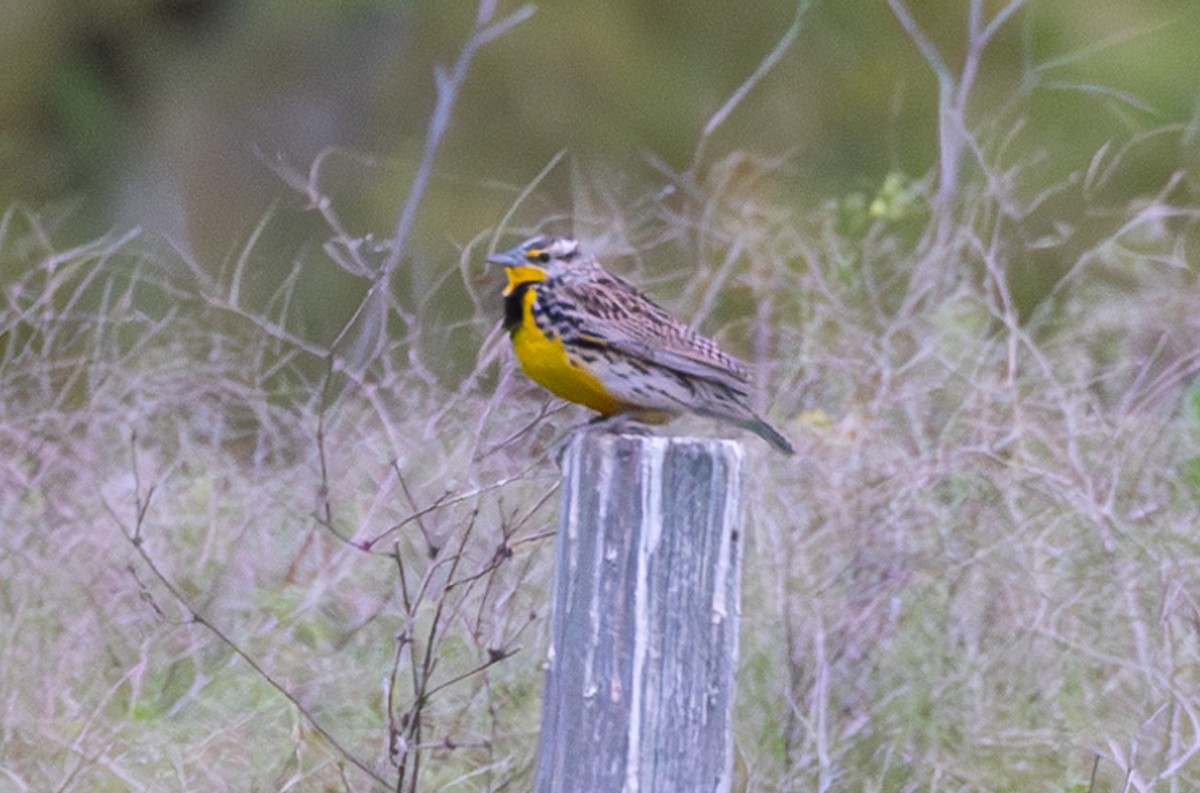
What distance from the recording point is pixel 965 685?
510 cm

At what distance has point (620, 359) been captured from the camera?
166 inches

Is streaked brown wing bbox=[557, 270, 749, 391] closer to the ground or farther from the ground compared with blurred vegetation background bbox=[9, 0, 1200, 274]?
closer to the ground

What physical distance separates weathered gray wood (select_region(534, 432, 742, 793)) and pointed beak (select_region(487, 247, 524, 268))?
46.8 inches

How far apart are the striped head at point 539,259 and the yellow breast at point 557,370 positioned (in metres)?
0.17

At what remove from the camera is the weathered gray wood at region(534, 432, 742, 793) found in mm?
3221

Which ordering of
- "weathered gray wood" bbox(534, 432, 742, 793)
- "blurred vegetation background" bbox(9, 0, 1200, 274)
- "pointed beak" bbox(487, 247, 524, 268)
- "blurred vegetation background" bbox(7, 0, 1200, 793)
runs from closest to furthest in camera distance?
"weathered gray wood" bbox(534, 432, 742, 793)
"pointed beak" bbox(487, 247, 524, 268)
"blurred vegetation background" bbox(7, 0, 1200, 793)
"blurred vegetation background" bbox(9, 0, 1200, 274)

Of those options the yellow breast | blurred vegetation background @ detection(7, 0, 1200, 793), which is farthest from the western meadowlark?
blurred vegetation background @ detection(7, 0, 1200, 793)

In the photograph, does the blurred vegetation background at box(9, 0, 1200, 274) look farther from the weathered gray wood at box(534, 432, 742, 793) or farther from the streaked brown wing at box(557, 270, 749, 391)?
the weathered gray wood at box(534, 432, 742, 793)

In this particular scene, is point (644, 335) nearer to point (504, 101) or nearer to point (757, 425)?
point (757, 425)

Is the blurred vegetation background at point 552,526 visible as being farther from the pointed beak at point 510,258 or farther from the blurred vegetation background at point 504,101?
the blurred vegetation background at point 504,101

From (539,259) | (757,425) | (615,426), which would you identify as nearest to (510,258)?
(539,259)

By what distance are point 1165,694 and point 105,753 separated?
2.50 m

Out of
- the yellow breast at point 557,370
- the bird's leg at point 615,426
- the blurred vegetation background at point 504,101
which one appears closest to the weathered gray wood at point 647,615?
the bird's leg at point 615,426

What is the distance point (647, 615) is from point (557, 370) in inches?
42.7
